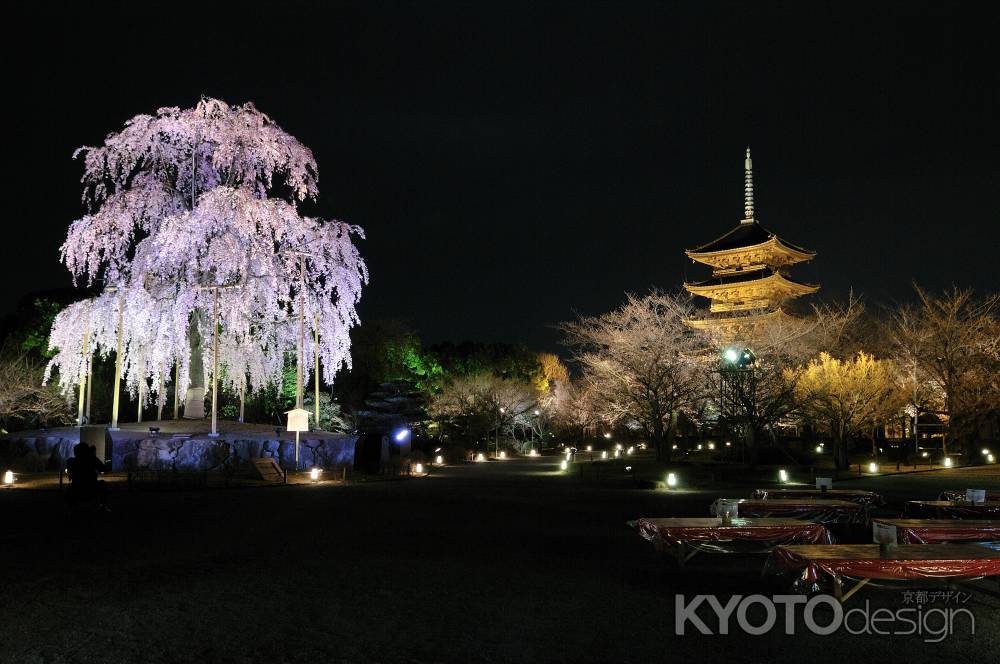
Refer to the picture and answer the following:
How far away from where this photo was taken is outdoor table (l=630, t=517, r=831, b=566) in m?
10.6

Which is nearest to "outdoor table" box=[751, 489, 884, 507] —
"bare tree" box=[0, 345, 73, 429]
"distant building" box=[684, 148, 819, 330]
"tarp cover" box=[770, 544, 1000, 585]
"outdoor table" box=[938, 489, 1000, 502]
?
"outdoor table" box=[938, 489, 1000, 502]

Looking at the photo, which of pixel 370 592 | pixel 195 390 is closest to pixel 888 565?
pixel 370 592

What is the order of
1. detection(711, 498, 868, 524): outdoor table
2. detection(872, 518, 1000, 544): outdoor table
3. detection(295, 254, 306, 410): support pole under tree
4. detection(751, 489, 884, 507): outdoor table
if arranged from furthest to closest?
detection(295, 254, 306, 410): support pole under tree, detection(751, 489, 884, 507): outdoor table, detection(711, 498, 868, 524): outdoor table, detection(872, 518, 1000, 544): outdoor table

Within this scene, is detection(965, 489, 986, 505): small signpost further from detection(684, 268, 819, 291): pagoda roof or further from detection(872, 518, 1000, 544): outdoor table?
detection(684, 268, 819, 291): pagoda roof

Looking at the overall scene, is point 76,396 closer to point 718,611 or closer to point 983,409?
point 718,611

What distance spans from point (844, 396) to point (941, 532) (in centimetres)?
2667

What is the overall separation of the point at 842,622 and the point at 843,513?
7.34 metres

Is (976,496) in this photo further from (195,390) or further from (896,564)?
(195,390)

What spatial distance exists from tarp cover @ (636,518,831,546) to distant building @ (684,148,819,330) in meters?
46.5

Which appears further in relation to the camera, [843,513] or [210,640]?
[843,513]

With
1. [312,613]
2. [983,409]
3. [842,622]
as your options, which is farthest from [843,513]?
[983,409]

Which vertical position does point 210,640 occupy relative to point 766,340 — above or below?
below

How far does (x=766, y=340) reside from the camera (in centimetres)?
4022

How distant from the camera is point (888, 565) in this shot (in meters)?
8.25
